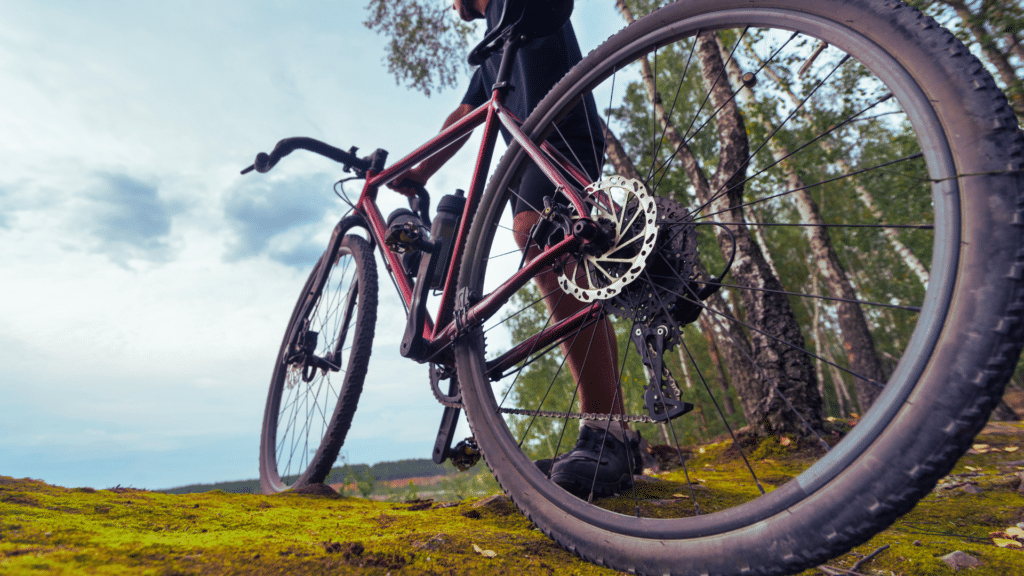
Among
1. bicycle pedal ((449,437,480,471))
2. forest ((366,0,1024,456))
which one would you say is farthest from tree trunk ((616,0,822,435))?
bicycle pedal ((449,437,480,471))

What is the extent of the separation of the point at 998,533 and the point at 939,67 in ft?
4.53

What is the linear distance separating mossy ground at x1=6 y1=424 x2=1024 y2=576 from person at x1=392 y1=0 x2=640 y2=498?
0.44 ft

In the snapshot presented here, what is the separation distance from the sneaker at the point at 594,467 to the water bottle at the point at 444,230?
0.86 meters

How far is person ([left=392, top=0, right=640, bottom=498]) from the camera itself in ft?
4.99

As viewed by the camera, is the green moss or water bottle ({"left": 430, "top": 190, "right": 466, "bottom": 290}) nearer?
the green moss

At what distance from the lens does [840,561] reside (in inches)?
43.5

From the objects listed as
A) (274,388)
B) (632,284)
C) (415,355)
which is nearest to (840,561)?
(632,284)

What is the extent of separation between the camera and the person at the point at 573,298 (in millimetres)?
1521

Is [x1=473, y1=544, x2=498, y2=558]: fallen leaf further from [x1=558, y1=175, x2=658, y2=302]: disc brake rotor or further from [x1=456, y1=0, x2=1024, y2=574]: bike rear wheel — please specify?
[x1=558, y1=175, x2=658, y2=302]: disc brake rotor

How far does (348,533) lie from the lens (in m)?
1.37

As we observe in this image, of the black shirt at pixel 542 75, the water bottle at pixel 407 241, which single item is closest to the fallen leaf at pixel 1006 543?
the black shirt at pixel 542 75

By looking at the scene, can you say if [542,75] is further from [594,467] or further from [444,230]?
[594,467]

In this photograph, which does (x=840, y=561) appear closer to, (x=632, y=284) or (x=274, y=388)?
(x=632, y=284)

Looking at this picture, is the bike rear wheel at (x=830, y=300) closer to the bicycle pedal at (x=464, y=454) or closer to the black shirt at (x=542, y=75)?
the black shirt at (x=542, y=75)
